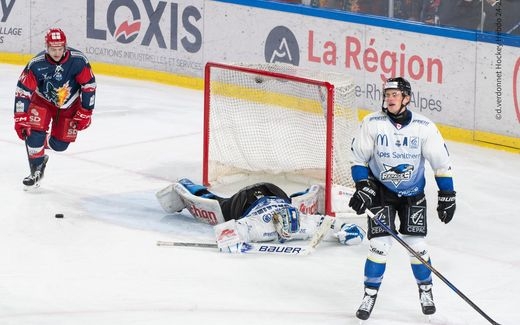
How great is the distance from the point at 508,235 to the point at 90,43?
681 centimetres

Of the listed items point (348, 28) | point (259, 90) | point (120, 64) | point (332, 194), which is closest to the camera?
point (332, 194)

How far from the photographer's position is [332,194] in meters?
9.32

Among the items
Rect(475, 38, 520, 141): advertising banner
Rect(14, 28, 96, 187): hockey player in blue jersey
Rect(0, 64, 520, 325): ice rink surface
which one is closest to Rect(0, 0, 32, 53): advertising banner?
Rect(0, 64, 520, 325): ice rink surface

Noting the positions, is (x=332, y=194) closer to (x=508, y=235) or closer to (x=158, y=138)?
(x=508, y=235)

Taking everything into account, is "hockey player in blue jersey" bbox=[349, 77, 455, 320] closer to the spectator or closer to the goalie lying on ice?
the goalie lying on ice

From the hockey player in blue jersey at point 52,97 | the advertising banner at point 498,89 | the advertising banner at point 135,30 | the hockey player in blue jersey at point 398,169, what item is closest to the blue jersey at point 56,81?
the hockey player in blue jersey at point 52,97

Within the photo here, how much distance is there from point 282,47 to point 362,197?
6.10 metres

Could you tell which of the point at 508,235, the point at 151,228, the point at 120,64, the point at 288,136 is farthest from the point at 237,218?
the point at 120,64

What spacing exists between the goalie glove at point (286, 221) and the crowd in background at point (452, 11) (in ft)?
12.3

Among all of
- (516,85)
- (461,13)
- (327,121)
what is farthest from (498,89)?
(327,121)

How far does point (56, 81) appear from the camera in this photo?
9.58 metres

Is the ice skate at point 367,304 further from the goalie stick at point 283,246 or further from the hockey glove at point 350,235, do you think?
the hockey glove at point 350,235

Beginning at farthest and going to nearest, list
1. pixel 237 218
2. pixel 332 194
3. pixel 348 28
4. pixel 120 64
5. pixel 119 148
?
pixel 120 64 → pixel 348 28 → pixel 119 148 → pixel 332 194 → pixel 237 218

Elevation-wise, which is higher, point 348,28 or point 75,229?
point 348,28
